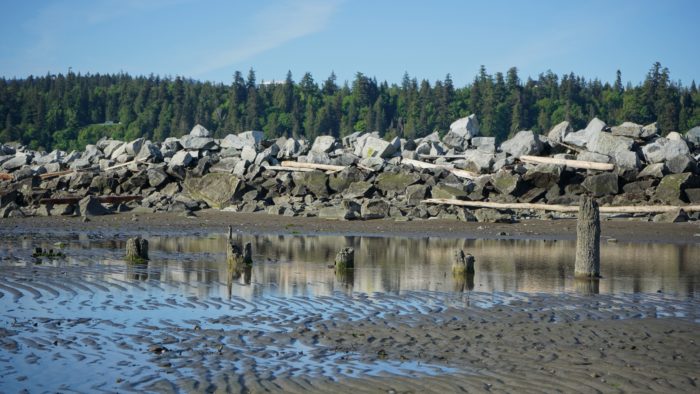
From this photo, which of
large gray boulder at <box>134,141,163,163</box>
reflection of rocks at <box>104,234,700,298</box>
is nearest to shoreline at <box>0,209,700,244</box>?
reflection of rocks at <box>104,234,700,298</box>

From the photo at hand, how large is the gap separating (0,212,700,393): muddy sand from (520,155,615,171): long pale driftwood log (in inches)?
671

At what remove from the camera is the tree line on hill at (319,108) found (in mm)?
94875

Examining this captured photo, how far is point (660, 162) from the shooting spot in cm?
3172

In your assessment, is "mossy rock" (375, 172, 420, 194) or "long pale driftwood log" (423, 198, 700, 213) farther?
"mossy rock" (375, 172, 420, 194)

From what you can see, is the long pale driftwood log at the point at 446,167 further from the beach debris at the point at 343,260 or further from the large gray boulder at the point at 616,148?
the beach debris at the point at 343,260

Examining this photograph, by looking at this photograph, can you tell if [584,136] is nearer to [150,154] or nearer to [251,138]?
[251,138]

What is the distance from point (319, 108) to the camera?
103m

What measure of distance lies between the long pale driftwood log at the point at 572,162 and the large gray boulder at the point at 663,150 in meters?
2.08

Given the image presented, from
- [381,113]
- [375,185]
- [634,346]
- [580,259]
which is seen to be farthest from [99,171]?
[381,113]

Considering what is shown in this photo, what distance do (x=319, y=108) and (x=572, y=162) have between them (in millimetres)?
72834

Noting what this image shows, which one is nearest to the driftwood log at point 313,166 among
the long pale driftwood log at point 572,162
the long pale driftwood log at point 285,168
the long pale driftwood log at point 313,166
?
the long pale driftwood log at point 313,166

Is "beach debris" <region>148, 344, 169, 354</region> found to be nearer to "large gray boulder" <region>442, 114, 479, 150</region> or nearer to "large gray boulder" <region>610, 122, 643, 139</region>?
"large gray boulder" <region>610, 122, 643, 139</region>

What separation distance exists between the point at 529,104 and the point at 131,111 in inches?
2077

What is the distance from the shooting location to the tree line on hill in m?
94.9
